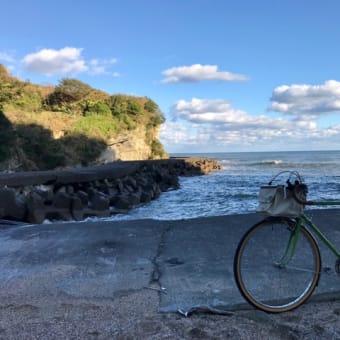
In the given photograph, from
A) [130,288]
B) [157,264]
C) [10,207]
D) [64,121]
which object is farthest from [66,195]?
[64,121]

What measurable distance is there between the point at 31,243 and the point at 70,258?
104 cm

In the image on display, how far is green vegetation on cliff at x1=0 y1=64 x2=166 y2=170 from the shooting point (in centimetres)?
2183

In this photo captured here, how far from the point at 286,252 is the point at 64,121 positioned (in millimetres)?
27502

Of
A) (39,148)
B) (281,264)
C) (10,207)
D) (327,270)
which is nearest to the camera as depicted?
(281,264)

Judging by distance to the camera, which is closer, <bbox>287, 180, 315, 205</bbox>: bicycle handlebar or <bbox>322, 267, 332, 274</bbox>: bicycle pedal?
<bbox>287, 180, 315, 205</bbox>: bicycle handlebar

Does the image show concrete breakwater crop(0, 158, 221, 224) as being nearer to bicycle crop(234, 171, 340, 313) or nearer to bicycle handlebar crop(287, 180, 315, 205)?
bicycle crop(234, 171, 340, 313)

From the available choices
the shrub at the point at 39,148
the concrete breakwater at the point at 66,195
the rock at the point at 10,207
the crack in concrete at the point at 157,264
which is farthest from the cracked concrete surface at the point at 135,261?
the shrub at the point at 39,148

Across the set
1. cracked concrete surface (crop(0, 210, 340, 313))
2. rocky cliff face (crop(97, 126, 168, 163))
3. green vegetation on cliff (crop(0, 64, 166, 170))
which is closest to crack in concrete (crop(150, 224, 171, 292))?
cracked concrete surface (crop(0, 210, 340, 313))

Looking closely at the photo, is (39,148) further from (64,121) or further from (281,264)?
(281,264)

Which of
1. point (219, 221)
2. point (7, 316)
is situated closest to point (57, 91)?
point (219, 221)

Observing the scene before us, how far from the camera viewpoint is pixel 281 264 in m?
3.67

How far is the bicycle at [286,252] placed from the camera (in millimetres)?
3203

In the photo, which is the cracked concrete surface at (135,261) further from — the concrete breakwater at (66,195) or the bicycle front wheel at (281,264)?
the concrete breakwater at (66,195)

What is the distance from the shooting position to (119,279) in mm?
4039
